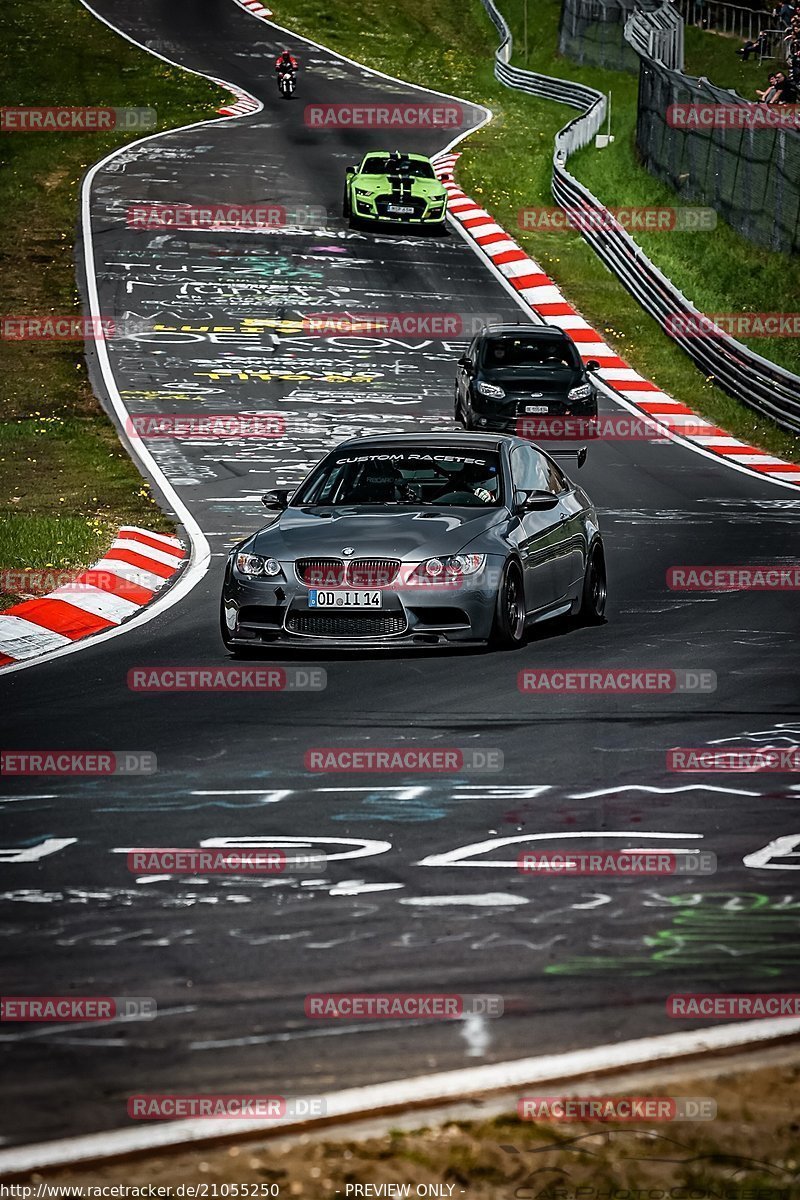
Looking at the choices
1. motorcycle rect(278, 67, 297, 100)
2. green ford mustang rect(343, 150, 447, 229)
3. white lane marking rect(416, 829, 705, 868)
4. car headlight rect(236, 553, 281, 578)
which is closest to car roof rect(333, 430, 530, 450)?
car headlight rect(236, 553, 281, 578)

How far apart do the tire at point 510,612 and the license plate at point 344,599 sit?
2.51 feet

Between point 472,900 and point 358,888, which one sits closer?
point 472,900

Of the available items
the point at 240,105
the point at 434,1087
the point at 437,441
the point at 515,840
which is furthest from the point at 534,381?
the point at 240,105

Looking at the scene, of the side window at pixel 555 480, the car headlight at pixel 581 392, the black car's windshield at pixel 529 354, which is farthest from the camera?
the black car's windshield at pixel 529 354

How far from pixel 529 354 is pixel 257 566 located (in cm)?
1358

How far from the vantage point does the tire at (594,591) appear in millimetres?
13484

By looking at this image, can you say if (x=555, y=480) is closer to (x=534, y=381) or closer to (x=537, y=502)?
(x=537, y=502)

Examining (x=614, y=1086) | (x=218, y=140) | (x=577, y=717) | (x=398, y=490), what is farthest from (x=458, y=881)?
(x=218, y=140)

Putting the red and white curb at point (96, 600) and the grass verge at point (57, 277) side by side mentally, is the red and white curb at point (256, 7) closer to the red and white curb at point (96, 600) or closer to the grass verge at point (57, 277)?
the grass verge at point (57, 277)

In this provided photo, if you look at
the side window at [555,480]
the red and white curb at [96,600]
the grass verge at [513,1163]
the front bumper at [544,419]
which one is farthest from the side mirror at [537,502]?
the front bumper at [544,419]

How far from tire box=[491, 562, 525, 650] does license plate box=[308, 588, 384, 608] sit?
0.76 m

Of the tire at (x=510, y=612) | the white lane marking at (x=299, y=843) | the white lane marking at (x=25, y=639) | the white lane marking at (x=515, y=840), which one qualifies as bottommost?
the white lane marking at (x=25, y=639)

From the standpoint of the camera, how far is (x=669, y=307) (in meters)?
31.8

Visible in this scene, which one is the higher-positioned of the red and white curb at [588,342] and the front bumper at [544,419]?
the front bumper at [544,419]
